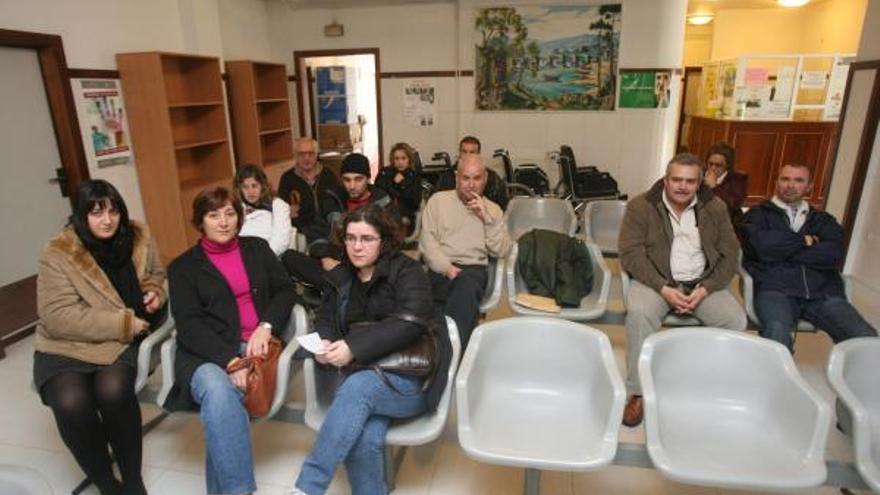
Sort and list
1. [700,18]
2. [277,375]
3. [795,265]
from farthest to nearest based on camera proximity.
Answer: [700,18] < [795,265] < [277,375]

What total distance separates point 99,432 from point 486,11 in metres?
5.86

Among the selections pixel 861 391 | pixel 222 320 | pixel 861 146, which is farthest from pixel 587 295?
pixel 861 146

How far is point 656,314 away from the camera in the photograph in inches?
97.4

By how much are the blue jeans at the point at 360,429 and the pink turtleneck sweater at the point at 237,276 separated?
1.90ft

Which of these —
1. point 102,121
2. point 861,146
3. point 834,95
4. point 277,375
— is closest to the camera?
point 277,375

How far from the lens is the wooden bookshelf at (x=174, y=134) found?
Answer: 14.1 ft

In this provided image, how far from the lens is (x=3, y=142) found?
135 inches

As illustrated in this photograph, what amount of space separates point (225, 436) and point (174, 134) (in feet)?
12.9

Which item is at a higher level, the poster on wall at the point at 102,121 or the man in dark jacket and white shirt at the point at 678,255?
the poster on wall at the point at 102,121

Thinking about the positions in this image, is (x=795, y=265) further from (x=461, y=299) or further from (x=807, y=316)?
(x=461, y=299)

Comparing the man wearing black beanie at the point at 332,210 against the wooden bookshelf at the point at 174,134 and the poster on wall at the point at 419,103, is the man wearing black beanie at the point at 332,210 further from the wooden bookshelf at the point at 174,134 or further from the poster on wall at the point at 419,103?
the poster on wall at the point at 419,103

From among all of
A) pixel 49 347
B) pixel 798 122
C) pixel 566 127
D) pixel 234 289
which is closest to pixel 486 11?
pixel 566 127

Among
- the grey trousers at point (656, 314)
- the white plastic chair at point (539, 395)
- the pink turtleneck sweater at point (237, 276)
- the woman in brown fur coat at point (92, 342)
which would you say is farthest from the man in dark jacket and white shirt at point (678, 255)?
the woman in brown fur coat at point (92, 342)

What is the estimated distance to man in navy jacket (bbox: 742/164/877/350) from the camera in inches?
96.4
